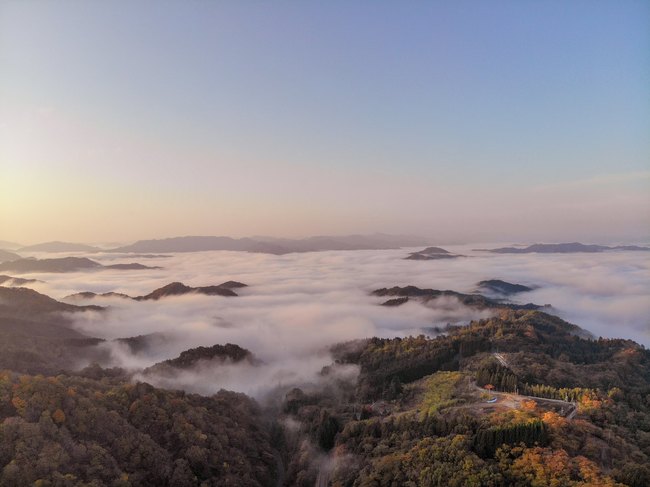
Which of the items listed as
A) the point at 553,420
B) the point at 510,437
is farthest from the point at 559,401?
the point at 510,437

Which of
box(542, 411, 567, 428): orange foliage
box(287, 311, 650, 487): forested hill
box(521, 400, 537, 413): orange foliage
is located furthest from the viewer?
box(521, 400, 537, 413): orange foliage

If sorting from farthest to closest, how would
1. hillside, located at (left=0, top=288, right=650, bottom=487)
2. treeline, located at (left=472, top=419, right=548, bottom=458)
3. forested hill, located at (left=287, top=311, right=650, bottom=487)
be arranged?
1. treeline, located at (left=472, top=419, right=548, bottom=458)
2. hillside, located at (left=0, top=288, right=650, bottom=487)
3. forested hill, located at (left=287, top=311, right=650, bottom=487)

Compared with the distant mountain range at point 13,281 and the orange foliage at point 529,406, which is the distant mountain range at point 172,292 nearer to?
the distant mountain range at point 13,281

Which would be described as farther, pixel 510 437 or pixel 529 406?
pixel 529 406

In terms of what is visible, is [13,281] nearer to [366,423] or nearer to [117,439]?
[117,439]

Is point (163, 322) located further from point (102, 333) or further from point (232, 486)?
point (232, 486)

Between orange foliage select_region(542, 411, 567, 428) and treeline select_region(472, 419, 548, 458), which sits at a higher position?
orange foliage select_region(542, 411, 567, 428)

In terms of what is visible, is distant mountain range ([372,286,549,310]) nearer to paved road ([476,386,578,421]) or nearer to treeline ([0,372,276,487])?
paved road ([476,386,578,421])

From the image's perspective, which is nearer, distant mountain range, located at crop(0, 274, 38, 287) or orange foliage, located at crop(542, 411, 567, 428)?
orange foliage, located at crop(542, 411, 567, 428)

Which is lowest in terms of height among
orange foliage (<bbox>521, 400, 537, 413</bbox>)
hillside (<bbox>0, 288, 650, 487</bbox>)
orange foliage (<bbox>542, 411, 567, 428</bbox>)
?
hillside (<bbox>0, 288, 650, 487</bbox>)

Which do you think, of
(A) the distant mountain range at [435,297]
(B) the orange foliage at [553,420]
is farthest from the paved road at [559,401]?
(A) the distant mountain range at [435,297]

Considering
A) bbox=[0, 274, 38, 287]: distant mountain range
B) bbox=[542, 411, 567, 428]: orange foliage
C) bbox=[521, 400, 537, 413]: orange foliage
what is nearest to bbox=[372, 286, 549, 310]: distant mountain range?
bbox=[521, 400, 537, 413]: orange foliage

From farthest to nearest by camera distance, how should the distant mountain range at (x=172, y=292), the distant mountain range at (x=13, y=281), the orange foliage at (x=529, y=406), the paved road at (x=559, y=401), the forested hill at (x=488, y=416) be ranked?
the distant mountain range at (x=13, y=281) < the distant mountain range at (x=172, y=292) < the orange foliage at (x=529, y=406) < the paved road at (x=559, y=401) < the forested hill at (x=488, y=416)
